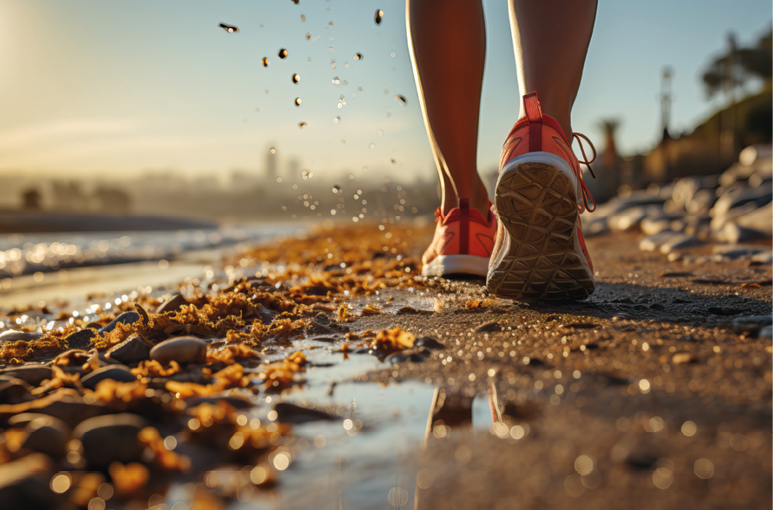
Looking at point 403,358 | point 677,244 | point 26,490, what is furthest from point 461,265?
point 677,244

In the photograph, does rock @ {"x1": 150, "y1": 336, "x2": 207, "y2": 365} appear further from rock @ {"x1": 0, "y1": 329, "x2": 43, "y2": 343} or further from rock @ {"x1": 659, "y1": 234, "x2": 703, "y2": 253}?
rock @ {"x1": 659, "y1": 234, "x2": 703, "y2": 253}

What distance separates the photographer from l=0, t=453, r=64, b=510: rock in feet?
1.99

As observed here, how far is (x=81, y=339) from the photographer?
1.70 meters

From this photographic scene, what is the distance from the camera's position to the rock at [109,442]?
28.0 inches

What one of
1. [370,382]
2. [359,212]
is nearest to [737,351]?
[370,382]

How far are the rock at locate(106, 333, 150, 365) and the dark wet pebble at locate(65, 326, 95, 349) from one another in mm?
419

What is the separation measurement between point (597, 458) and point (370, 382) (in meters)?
0.50

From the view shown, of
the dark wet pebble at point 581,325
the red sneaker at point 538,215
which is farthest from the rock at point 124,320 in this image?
the dark wet pebble at point 581,325

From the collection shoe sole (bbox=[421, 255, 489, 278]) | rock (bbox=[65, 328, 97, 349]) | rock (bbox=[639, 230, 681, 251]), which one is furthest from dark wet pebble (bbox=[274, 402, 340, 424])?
rock (bbox=[639, 230, 681, 251])

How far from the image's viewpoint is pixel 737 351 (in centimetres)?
104

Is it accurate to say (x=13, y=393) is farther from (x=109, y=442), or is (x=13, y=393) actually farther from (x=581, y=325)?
(x=581, y=325)

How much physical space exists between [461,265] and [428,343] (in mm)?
949

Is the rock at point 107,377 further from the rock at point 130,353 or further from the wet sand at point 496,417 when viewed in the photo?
the rock at point 130,353

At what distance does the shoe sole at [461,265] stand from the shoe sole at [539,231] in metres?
0.49
